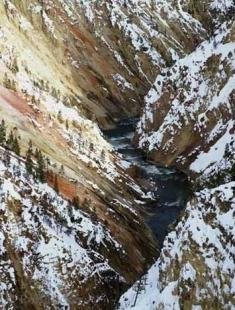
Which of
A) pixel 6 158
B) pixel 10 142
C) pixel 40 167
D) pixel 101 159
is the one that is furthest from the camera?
pixel 101 159

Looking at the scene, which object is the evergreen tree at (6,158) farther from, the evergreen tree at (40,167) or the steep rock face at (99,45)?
the steep rock face at (99,45)

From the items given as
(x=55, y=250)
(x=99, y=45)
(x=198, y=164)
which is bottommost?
(x=198, y=164)

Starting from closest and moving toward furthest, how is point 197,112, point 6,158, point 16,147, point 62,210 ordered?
point 62,210 → point 6,158 → point 16,147 → point 197,112

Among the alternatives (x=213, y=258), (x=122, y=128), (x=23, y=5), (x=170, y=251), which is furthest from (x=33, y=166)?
(x=23, y=5)

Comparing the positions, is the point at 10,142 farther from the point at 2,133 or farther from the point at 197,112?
the point at 197,112

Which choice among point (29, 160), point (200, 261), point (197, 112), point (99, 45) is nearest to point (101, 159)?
point (29, 160)

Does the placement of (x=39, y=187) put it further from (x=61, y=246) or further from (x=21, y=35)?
(x=21, y=35)
